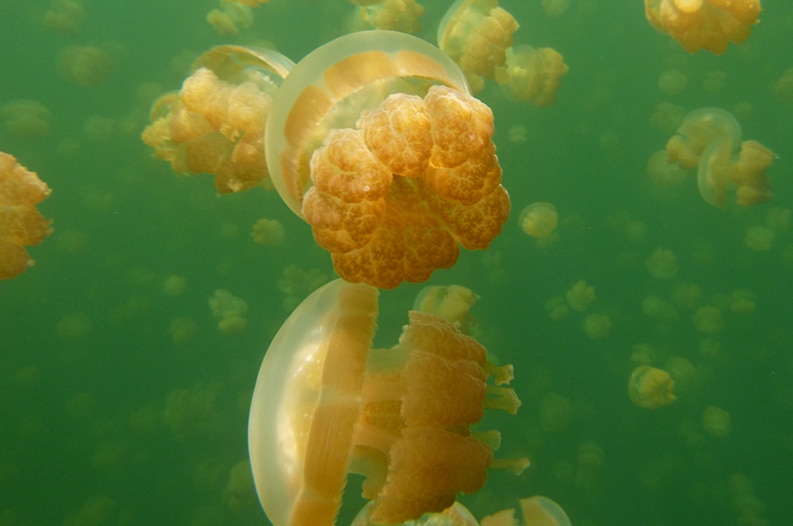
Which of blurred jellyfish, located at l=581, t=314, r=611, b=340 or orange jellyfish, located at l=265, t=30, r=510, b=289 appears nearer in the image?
orange jellyfish, located at l=265, t=30, r=510, b=289

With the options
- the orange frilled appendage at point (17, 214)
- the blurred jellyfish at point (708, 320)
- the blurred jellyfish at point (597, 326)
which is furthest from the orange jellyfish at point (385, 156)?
the blurred jellyfish at point (708, 320)

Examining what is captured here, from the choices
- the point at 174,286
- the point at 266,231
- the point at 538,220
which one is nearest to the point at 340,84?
the point at 266,231

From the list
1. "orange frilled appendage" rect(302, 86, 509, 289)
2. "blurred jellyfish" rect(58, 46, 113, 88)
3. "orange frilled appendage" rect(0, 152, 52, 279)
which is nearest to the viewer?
"orange frilled appendage" rect(302, 86, 509, 289)

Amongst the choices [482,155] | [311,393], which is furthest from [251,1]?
→ [311,393]

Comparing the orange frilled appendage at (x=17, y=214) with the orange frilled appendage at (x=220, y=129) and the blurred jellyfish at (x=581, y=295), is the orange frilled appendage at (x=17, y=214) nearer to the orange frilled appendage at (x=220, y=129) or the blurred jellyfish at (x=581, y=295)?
the orange frilled appendage at (x=220, y=129)

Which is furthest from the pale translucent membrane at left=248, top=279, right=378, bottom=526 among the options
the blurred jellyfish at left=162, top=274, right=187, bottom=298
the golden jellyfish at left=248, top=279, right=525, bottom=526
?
the blurred jellyfish at left=162, top=274, right=187, bottom=298

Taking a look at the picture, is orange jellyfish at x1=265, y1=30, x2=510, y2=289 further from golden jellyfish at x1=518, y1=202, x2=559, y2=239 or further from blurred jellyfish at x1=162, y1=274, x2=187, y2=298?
blurred jellyfish at x1=162, y1=274, x2=187, y2=298
